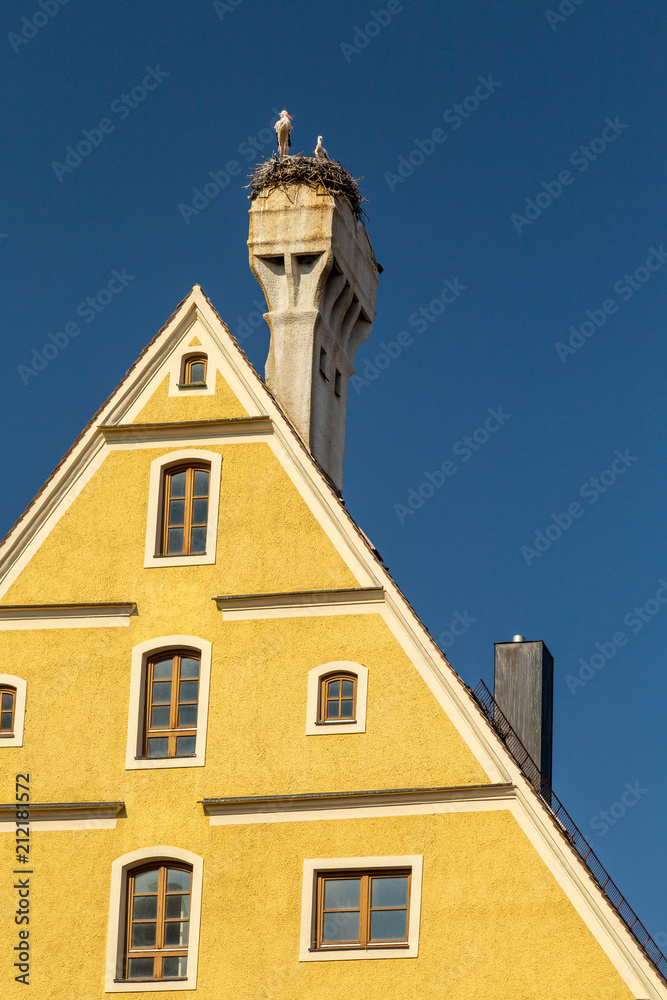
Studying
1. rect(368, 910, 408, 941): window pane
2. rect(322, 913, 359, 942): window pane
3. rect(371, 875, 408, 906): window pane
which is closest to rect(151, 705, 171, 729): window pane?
rect(322, 913, 359, 942): window pane

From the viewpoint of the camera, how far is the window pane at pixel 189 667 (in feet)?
96.4

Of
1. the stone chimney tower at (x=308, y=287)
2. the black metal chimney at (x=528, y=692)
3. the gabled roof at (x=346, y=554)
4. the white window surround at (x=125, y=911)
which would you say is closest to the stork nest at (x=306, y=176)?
the stone chimney tower at (x=308, y=287)

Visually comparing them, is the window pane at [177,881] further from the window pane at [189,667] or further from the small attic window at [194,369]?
the small attic window at [194,369]

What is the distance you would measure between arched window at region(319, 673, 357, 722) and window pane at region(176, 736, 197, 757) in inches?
80.5

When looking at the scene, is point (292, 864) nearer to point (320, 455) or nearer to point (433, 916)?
point (433, 916)

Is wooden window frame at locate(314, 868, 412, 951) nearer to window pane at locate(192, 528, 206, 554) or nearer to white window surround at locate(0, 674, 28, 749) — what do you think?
white window surround at locate(0, 674, 28, 749)

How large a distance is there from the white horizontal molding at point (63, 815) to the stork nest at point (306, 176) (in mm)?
12910

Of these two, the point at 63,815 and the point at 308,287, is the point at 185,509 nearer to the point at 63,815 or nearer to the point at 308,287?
the point at 63,815

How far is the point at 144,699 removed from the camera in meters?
29.2

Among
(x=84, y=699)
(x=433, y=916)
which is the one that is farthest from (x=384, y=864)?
(x=84, y=699)

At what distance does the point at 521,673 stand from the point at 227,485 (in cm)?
699

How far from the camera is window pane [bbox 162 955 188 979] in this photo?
89.9 feet

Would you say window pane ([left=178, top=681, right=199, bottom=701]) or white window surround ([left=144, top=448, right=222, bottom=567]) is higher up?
white window surround ([left=144, top=448, right=222, bottom=567])

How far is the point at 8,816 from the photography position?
28.7 metres
